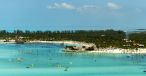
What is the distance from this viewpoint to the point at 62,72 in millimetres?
50219

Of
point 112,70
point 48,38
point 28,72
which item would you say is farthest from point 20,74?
point 48,38

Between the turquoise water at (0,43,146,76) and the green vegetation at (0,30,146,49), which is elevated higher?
the green vegetation at (0,30,146,49)

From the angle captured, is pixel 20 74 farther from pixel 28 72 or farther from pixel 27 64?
pixel 27 64

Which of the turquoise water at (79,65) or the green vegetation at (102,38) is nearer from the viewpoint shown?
the turquoise water at (79,65)

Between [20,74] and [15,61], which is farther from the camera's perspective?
[15,61]

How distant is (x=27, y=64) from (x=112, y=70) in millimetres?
10966

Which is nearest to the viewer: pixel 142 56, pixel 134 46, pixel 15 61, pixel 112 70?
pixel 112 70

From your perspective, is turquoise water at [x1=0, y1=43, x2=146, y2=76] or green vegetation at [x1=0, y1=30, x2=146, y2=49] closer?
turquoise water at [x1=0, y1=43, x2=146, y2=76]

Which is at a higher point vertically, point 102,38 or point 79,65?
point 102,38

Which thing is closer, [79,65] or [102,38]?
[79,65]

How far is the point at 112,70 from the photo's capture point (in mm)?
51312

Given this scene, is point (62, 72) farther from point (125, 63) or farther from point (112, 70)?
point (125, 63)

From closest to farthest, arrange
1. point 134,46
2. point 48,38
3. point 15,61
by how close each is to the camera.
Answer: point 15,61 < point 134,46 < point 48,38

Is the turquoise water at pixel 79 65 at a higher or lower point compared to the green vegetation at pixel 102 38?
lower
